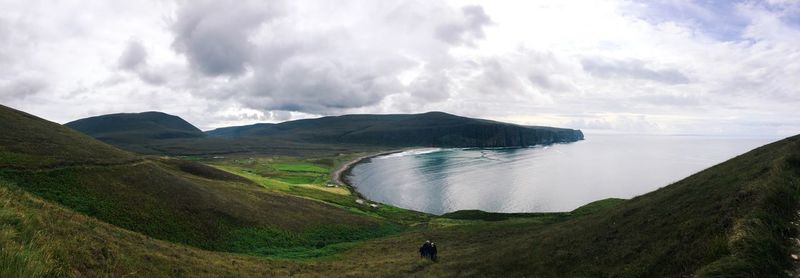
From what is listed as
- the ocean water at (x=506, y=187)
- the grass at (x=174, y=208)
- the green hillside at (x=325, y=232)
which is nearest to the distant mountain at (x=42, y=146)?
the green hillside at (x=325, y=232)

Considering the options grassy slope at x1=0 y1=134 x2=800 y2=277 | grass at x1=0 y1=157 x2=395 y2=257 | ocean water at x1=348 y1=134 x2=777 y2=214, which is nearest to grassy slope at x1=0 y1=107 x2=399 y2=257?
grass at x1=0 y1=157 x2=395 y2=257

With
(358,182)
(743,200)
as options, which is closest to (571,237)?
(743,200)

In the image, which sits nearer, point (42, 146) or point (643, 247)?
point (643, 247)

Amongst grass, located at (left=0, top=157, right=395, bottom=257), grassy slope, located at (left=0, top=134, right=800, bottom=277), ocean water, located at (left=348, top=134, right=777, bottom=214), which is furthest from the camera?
ocean water, located at (left=348, top=134, right=777, bottom=214)

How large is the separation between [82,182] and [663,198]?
186 feet

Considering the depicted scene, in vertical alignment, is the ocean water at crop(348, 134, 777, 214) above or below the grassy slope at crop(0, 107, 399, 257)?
below

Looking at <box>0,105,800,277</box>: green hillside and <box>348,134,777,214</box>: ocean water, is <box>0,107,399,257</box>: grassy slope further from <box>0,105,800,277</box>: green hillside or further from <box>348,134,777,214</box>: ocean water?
<box>348,134,777,214</box>: ocean water

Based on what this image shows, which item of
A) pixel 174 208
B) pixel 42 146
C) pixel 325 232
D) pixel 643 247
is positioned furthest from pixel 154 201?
pixel 643 247

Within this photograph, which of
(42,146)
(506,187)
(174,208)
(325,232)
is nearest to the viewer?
(174,208)

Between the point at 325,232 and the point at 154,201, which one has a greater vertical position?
the point at 154,201

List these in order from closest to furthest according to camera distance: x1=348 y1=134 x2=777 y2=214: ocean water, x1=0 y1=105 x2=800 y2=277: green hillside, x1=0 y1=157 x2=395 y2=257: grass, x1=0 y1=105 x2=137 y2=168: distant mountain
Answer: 1. x1=0 y1=105 x2=800 y2=277: green hillside
2. x1=0 y1=157 x2=395 y2=257: grass
3. x1=0 y1=105 x2=137 y2=168: distant mountain
4. x1=348 y1=134 x2=777 y2=214: ocean water

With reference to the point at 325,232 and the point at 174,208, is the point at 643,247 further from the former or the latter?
the point at 174,208

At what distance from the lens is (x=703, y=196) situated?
2398 cm

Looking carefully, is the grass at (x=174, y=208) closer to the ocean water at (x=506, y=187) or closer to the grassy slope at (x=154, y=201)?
the grassy slope at (x=154, y=201)
